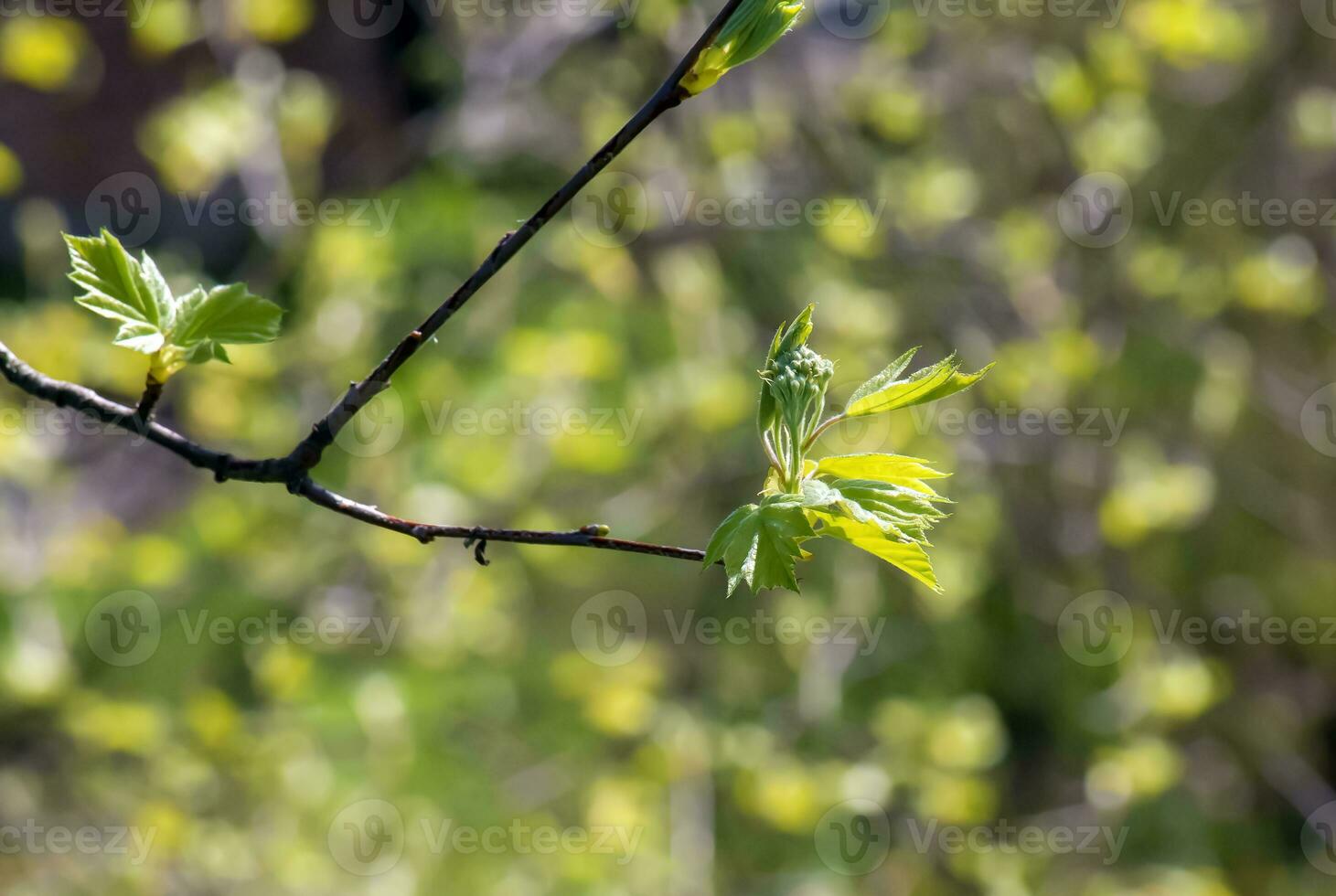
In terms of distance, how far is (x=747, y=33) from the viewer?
21.3 inches

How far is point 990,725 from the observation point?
2066 mm

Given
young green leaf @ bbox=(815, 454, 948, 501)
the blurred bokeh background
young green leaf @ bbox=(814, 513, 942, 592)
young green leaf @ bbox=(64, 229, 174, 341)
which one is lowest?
the blurred bokeh background

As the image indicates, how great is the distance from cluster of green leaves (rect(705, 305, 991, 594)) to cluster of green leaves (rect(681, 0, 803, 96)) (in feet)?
0.40

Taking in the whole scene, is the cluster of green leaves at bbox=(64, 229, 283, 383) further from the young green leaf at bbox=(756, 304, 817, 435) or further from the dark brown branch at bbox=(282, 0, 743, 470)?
the young green leaf at bbox=(756, 304, 817, 435)

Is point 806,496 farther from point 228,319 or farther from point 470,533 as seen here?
point 228,319

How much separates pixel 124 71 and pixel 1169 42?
3.19 meters

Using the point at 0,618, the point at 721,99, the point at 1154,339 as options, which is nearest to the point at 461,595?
the point at 0,618

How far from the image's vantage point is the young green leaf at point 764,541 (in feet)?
1.81

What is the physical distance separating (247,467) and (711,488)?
5.99 ft

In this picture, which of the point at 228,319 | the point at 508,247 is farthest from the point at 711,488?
the point at 508,247

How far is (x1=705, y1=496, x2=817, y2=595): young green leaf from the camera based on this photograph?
0.55 meters

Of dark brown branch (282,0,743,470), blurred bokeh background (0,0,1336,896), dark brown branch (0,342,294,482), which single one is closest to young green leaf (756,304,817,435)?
dark brown branch (282,0,743,470)

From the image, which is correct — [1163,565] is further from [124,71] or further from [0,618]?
[124,71]

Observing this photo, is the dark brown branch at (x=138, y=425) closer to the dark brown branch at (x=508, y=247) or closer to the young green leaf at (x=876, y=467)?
the dark brown branch at (x=508, y=247)
